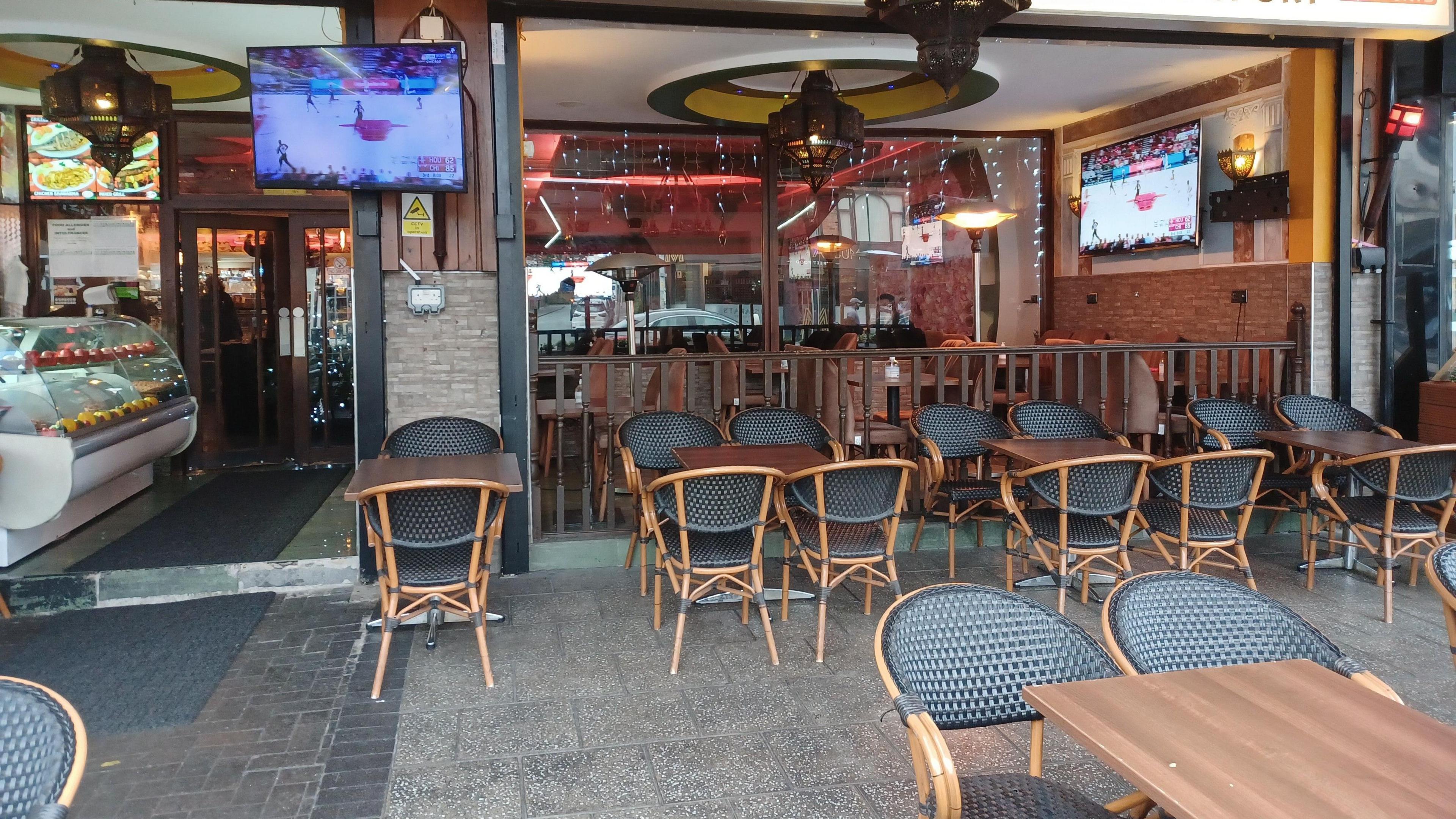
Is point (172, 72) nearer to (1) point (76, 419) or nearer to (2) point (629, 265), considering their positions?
(1) point (76, 419)

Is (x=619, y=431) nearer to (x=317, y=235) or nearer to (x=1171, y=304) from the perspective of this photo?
(x=317, y=235)

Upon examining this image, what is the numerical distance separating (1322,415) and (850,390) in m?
2.90

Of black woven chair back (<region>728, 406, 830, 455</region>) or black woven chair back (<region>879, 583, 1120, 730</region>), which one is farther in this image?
black woven chair back (<region>728, 406, 830, 455</region>)

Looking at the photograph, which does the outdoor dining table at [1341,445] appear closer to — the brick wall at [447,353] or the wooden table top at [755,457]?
the wooden table top at [755,457]

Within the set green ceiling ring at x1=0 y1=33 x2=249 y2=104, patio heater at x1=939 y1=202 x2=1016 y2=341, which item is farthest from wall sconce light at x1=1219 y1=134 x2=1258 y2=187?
green ceiling ring at x1=0 y1=33 x2=249 y2=104

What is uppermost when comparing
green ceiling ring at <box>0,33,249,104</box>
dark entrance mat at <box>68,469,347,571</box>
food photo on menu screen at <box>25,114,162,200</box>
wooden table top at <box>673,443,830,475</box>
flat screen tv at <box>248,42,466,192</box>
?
green ceiling ring at <box>0,33,249,104</box>

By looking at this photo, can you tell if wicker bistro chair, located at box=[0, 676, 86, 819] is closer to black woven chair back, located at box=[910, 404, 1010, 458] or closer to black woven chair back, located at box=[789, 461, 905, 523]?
black woven chair back, located at box=[789, 461, 905, 523]

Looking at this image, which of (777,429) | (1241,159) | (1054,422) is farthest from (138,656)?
(1241,159)

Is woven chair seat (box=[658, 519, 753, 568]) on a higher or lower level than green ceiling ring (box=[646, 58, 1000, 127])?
lower

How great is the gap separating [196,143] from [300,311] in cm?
147

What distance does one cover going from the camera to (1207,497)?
14.7 ft

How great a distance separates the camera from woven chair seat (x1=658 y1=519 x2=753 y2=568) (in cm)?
397

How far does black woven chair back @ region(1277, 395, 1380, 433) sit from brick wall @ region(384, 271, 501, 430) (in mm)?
4542

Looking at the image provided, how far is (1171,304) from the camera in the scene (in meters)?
8.27
